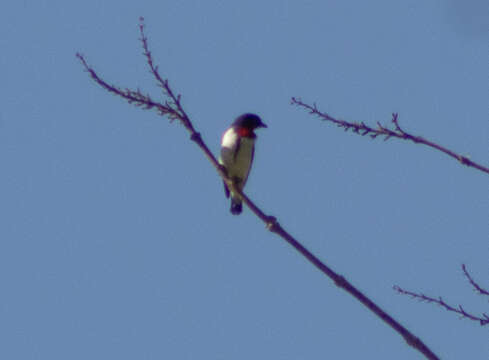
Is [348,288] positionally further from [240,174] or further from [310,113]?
[240,174]

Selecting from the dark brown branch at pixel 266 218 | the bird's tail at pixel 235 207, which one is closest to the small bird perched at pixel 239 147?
the bird's tail at pixel 235 207

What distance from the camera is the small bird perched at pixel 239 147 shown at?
25.9 ft

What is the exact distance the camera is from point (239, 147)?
25.9ft

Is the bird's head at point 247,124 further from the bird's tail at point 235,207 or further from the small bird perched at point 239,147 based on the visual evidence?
the bird's tail at point 235,207

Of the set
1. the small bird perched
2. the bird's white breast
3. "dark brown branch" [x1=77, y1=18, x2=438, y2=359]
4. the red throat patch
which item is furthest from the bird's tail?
"dark brown branch" [x1=77, y1=18, x2=438, y2=359]

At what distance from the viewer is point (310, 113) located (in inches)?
120

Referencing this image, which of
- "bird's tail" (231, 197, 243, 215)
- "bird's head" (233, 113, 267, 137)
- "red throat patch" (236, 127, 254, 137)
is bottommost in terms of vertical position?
"bird's tail" (231, 197, 243, 215)

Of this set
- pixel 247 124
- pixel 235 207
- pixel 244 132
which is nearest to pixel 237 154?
pixel 244 132

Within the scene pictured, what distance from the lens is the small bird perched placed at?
7.89m

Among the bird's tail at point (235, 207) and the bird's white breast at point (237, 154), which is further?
the bird's tail at point (235, 207)

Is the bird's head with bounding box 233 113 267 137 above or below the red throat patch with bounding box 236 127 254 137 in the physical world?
above

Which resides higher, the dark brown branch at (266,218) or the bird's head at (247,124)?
the bird's head at (247,124)

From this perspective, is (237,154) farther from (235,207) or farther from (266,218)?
(266,218)

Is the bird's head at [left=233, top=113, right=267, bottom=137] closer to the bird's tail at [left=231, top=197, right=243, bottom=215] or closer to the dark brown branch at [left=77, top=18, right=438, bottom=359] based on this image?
the bird's tail at [left=231, top=197, right=243, bottom=215]
